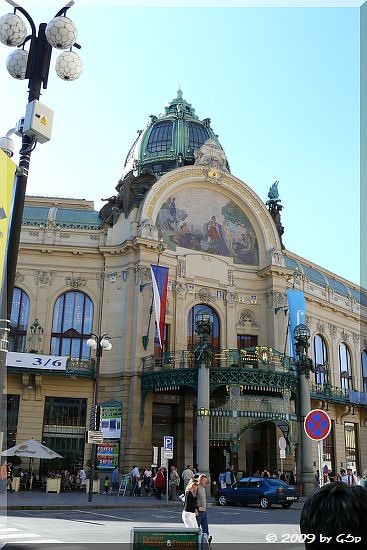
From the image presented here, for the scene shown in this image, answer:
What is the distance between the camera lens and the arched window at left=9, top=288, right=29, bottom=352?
125 feet

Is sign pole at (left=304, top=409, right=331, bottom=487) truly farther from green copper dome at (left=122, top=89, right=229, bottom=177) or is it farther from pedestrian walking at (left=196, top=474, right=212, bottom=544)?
green copper dome at (left=122, top=89, right=229, bottom=177)

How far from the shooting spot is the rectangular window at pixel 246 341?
4250 centimetres

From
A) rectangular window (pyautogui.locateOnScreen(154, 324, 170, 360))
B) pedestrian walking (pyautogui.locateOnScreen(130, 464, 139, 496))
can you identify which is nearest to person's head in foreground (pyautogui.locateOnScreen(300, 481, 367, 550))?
pedestrian walking (pyautogui.locateOnScreen(130, 464, 139, 496))

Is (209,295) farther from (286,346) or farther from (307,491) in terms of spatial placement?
(307,491)

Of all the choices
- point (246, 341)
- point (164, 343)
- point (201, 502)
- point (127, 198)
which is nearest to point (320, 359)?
point (246, 341)

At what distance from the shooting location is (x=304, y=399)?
35500 mm

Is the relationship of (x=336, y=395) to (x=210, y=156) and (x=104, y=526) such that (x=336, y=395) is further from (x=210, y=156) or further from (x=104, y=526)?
(x=104, y=526)

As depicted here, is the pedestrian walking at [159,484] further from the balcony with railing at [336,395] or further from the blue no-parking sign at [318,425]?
the blue no-parking sign at [318,425]

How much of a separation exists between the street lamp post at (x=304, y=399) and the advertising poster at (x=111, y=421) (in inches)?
429

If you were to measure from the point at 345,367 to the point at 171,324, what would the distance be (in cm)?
1950

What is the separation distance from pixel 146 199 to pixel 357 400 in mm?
22772

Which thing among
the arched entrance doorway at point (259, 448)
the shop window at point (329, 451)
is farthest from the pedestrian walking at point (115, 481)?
the shop window at point (329, 451)

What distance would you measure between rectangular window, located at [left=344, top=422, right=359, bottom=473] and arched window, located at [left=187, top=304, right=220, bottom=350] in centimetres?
1477

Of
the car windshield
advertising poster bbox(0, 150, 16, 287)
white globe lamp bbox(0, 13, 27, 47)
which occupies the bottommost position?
the car windshield
